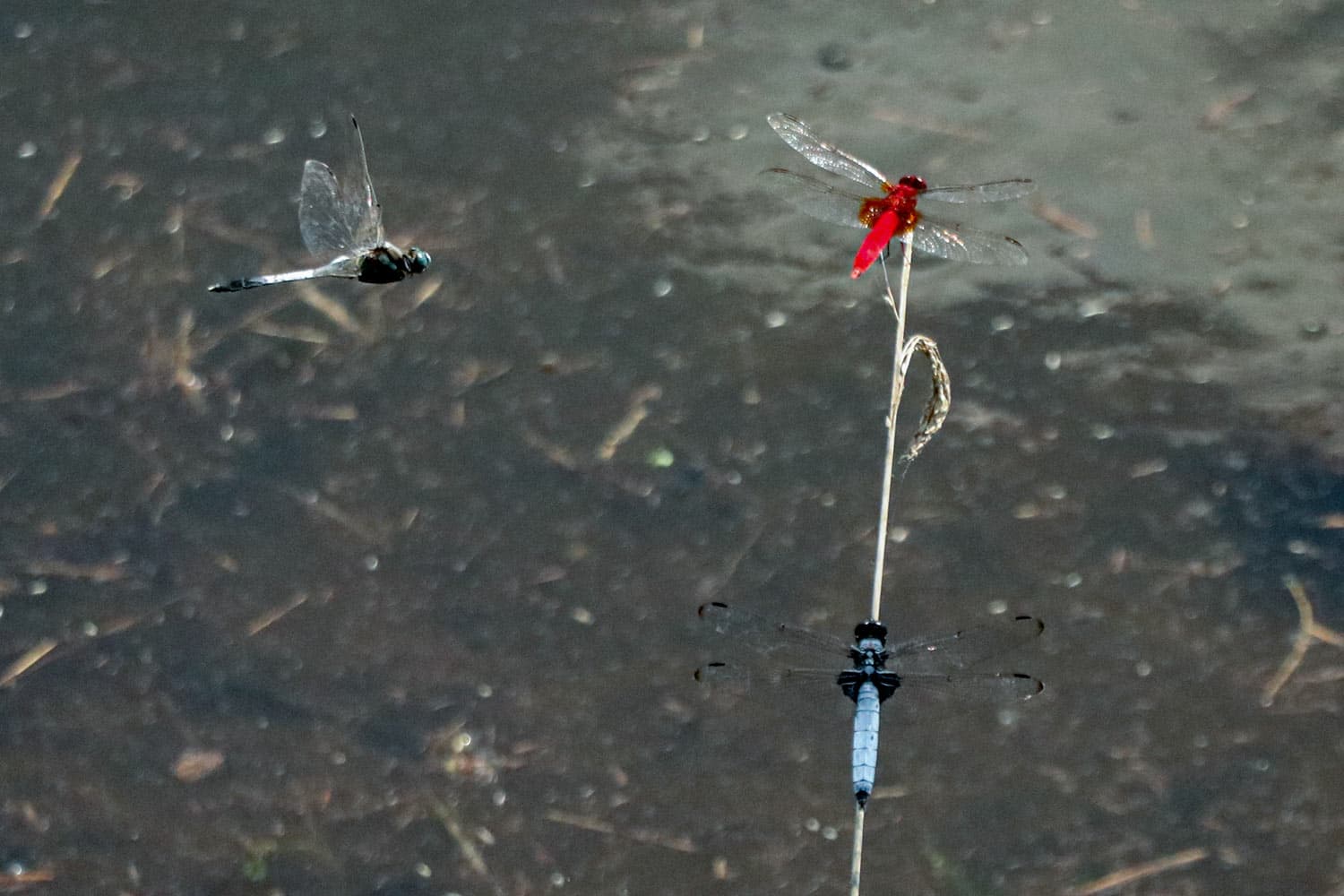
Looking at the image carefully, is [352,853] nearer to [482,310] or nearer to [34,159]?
[482,310]

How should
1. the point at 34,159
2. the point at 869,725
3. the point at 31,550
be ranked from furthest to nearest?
the point at 34,159, the point at 31,550, the point at 869,725

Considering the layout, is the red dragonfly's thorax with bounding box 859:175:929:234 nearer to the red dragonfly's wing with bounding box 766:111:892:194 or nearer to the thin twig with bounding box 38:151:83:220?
the red dragonfly's wing with bounding box 766:111:892:194

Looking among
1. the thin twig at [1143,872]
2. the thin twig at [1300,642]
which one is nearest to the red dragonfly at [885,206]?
the thin twig at [1300,642]

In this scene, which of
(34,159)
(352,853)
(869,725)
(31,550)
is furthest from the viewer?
(34,159)

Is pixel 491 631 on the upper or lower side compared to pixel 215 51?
lower

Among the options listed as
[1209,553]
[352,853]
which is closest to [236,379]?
[352,853]

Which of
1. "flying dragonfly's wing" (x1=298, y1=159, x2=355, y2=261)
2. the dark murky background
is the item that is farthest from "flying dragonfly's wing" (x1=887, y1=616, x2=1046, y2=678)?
"flying dragonfly's wing" (x1=298, y1=159, x2=355, y2=261)

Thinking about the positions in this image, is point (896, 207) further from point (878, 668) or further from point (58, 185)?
point (58, 185)
